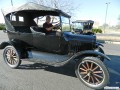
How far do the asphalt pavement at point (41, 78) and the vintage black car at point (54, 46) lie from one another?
11.6 inches

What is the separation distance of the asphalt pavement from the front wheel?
181 mm

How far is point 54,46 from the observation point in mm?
5379

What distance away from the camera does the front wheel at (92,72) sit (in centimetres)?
438

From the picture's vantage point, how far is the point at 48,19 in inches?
234

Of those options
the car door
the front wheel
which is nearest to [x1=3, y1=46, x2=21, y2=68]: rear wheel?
the car door

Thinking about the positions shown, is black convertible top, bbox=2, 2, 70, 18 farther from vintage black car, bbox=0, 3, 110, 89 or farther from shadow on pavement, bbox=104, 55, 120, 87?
shadow on pavement, bbox=104, 55, 120, 87

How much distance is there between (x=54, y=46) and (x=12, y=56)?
1573 mm

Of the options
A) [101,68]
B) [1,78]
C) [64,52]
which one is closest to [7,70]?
[1,78]

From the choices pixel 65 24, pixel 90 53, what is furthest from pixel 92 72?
pixel 65 24

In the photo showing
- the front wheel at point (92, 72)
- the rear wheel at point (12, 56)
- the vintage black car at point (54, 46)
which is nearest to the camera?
the front wheel at point (92, 72)

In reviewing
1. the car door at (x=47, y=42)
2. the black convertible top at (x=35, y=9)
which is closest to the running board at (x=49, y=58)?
the car door at (x=47, y=42)

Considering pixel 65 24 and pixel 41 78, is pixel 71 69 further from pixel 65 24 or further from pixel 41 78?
pixel 65 24

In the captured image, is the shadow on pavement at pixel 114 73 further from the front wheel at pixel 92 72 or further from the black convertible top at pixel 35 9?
the black convertible top at pixel 35 9

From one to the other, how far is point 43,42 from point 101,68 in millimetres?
1934
